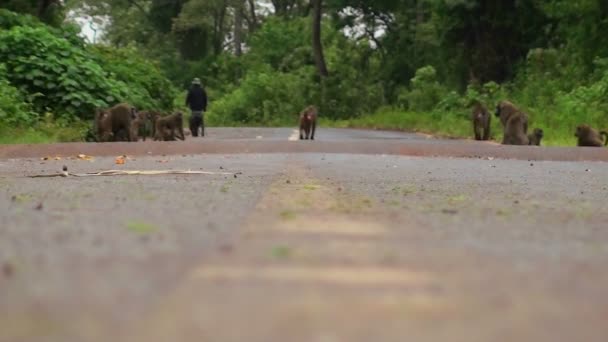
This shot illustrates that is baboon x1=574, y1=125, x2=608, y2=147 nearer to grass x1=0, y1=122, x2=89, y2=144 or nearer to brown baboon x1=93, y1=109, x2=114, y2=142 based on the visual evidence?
brown baboon x1=93, y1=109, x2=114, y2=142

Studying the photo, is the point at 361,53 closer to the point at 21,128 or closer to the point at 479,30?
the point at 479,30

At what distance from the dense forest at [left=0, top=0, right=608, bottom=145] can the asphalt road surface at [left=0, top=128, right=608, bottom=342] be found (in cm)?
1382

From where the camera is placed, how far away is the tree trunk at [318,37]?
46.5 m

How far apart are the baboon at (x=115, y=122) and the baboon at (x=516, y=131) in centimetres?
772

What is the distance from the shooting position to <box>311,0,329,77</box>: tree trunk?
153 ft

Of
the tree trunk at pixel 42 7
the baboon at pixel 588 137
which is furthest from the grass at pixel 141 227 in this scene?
the tree trunk at pixel 42 7

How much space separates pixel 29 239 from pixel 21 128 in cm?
1631

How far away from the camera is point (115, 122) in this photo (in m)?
19.3

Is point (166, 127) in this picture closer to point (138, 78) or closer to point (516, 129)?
point (138, 78)

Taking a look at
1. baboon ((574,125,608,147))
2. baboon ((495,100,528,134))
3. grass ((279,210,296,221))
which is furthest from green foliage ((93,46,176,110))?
grass ((279,210,296,221))

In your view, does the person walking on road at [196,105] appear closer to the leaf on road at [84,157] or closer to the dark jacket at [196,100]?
the dark jacket at [196,100]

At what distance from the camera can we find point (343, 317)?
7.17 feet

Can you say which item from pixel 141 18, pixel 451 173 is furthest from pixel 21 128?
pixel 141 18

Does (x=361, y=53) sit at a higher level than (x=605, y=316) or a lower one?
higher
